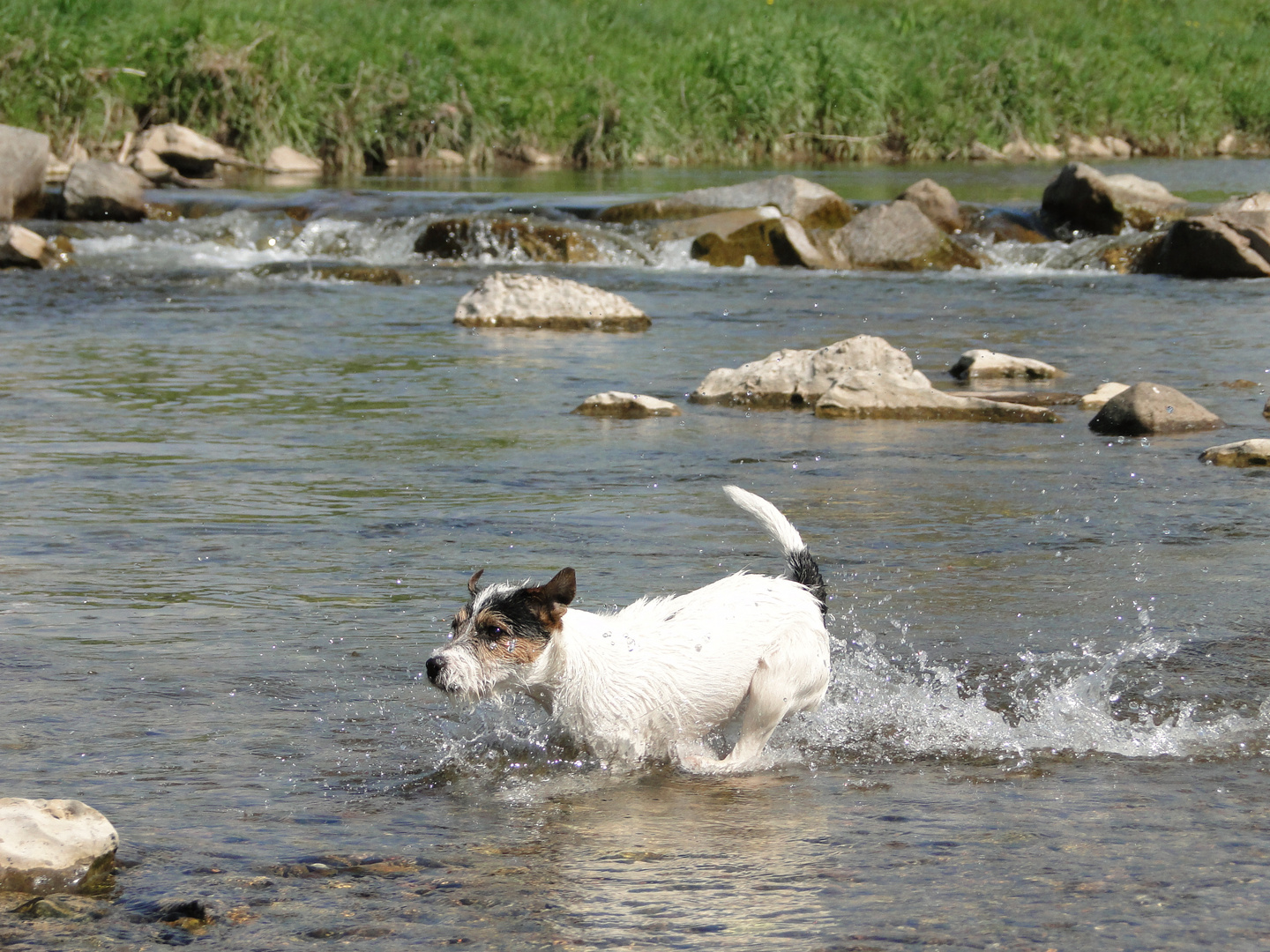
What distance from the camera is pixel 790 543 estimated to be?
5.20 metres

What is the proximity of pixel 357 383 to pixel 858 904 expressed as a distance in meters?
9.04

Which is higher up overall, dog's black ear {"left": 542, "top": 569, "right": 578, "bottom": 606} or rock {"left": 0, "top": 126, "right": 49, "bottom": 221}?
rock {"left": 0, "top": 126, "right": 49, "bottom": 221}

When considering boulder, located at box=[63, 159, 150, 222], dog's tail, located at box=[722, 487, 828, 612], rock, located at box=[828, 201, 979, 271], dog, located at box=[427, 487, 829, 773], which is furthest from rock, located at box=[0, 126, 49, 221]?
dog, located at box=[427, 487, 829, 773]

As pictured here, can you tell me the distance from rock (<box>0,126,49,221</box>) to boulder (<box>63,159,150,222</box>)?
41 centimetres

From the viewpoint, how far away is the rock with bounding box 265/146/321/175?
95.9 feet

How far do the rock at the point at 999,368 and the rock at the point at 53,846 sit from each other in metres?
9.71

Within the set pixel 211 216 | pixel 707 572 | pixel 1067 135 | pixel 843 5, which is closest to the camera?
pixel 707 572

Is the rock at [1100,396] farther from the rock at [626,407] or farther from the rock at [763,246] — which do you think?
the rock at [763,246]

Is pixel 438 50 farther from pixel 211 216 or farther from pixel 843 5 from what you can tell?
pixel 843 5

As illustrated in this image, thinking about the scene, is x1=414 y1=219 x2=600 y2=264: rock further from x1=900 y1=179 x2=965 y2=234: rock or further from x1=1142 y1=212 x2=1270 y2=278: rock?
x1=1142 y1=212 x2=1270 y2=278: rock

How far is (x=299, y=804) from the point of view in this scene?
4367 mm

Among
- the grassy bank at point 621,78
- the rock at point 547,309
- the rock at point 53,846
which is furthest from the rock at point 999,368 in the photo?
the grassy bank at point 621,78

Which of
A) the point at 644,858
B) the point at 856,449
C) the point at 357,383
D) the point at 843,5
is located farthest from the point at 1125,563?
the point at 843,5

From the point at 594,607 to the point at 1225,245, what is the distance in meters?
14.9
